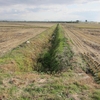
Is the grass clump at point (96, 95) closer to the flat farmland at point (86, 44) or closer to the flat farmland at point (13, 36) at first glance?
the flat farmland at point (86, 44)

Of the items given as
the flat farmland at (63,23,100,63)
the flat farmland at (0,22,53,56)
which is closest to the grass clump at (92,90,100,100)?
the flat farmland at (63,23,100,63)

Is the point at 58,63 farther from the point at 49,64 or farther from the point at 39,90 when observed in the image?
the point at 39,90

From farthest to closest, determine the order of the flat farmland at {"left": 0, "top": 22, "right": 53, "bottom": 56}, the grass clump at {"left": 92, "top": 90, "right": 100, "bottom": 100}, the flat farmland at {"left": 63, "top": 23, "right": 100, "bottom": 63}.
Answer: the flat farmland at {"left": 0, "top": 22, "right": 53, "bottom": 56}
the flat farmland at {"left": 63, "top": 23, "right": 100, "bottom": 63}
the grass clump at {"left": 92, "top": 90, "right": 100, "bottom": 100}

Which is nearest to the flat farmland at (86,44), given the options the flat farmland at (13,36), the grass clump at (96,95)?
the flat farmland at (13,36)

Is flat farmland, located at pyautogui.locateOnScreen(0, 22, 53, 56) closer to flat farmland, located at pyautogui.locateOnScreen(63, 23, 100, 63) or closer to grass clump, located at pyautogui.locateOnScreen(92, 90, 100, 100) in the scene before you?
flat farmland, located at pyautogui.locateOnScreen(63, 23, 100, 63)

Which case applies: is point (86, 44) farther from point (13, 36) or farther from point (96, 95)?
point (13, 36)

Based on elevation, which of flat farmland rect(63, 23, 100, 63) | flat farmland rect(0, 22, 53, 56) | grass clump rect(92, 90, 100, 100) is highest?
grass clump rect(92, 90, 100, 100)

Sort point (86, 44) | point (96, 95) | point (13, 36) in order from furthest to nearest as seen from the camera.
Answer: point (13, 36) < point (86, 44) < point (96, 95)

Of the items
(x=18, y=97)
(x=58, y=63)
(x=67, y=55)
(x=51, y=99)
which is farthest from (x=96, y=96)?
(x=67, y=55)

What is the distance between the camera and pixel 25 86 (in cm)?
970

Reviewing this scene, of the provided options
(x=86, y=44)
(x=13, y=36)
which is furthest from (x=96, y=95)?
(x=13, y=36)

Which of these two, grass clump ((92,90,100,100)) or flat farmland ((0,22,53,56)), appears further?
flat farmland ((0,22,53,56))


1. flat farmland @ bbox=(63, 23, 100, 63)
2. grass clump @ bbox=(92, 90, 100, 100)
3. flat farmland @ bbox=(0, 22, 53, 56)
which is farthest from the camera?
flat farmland @ bbox=(0, 22, 53, 56)

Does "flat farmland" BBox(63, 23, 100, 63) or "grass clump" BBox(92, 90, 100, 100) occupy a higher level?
"grass clump" BBox(92, 90, 100, 100)
